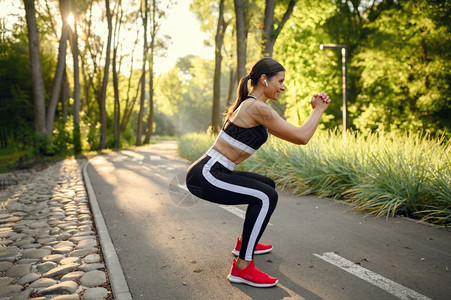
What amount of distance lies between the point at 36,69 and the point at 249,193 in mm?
14787

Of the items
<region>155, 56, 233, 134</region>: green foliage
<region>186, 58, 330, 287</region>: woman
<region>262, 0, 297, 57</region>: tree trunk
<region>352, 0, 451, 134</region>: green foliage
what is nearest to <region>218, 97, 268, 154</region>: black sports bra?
<region>186, 58, 330, 287</region>: woman

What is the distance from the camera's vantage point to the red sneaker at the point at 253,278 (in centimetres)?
334

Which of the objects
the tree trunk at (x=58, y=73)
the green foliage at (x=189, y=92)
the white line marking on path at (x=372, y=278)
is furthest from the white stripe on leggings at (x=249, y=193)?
the green foliage at (x=189, y=92)

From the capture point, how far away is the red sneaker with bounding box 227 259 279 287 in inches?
132

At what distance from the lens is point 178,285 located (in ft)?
11.1

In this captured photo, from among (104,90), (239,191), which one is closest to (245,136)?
(239,191)

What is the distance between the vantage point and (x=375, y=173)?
269 inches

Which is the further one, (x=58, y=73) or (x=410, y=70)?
(x=410, y=70)

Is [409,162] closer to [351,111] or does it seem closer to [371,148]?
[371,148]

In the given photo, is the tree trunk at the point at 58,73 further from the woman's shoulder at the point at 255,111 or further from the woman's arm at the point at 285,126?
the woman's arm at the point at 285,126

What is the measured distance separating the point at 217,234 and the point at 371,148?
4.76m

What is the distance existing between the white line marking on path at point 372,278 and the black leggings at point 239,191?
1074 mm

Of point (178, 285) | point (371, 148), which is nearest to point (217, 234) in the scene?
point (178, 285)

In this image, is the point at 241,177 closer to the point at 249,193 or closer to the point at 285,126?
the point at 249,193
